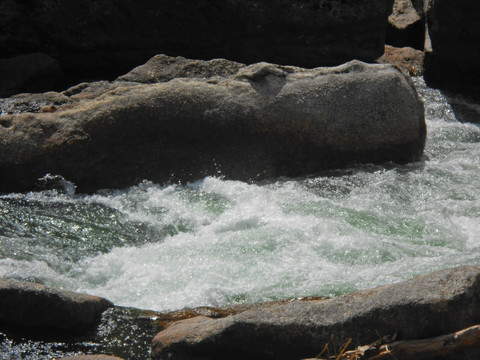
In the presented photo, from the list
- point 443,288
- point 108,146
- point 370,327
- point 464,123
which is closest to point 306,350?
point 370,327

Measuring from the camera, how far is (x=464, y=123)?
886cm

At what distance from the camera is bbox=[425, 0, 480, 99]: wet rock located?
9.44m

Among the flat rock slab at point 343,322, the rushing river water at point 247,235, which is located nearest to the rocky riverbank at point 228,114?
the flat rock slab at point 343,322

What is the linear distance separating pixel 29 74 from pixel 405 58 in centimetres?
544

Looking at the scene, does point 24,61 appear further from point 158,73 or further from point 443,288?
point 443,288

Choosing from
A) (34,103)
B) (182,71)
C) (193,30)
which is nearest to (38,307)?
(34,103)

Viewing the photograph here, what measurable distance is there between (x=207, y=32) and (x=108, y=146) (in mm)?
3402

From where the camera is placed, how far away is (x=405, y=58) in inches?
424

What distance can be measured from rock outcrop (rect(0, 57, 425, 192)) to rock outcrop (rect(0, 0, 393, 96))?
252 cm

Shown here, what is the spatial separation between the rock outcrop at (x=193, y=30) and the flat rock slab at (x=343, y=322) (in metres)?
6.44

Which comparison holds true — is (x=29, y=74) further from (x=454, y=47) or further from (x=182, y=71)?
(x=454, y=47)

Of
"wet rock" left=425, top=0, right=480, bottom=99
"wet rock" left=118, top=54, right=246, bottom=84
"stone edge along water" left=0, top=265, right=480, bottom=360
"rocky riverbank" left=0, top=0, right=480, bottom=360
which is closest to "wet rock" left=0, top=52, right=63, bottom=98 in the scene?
"rocky riverbank" left=0, top=0, right=480, bottom=360

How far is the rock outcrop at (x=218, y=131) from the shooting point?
280 inches

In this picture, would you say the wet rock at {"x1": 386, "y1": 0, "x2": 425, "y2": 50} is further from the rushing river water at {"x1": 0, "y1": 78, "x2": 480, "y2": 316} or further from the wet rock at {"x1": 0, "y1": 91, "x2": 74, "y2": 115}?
the wet rock at {"x1": 0, "y1": 91, "x2": 74, "y2": 115}
